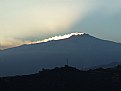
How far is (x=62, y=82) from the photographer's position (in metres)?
110

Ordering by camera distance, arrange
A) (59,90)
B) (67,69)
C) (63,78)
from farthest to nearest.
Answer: (67,69) < (63,78) < (59,90)

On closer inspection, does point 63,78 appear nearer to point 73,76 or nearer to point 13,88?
point 73,76

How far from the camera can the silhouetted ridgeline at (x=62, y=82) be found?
106 m

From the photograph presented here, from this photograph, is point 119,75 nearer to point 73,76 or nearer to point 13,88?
point 73,76

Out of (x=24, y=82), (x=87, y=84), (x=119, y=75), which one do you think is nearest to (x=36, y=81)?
(x=24, y=82)

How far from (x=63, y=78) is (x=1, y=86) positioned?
15.1 metres

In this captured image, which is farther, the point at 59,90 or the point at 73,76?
the point at 73,76

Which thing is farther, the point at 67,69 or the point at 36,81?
the point at 67,69

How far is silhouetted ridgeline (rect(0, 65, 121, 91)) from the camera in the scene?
106438 mm

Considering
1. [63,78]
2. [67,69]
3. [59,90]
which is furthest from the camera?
[67,69]

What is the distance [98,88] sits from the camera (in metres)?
107

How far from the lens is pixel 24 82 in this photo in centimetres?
10994

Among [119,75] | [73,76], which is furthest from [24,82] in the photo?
[119,75]

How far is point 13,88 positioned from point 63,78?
42.6 feet
